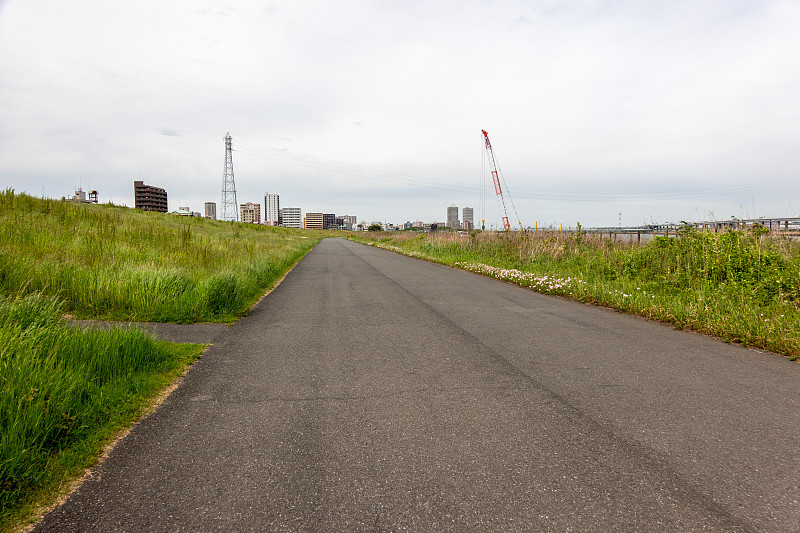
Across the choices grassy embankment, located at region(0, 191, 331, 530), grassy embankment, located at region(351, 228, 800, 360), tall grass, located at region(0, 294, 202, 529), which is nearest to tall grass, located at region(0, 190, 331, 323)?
grassy embankment, located at region(0, 191, 331, 530)

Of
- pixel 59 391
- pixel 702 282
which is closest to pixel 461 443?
pixel 59 391

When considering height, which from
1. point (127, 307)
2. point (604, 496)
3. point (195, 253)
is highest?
point (195, 253)

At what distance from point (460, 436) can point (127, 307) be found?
7.01m

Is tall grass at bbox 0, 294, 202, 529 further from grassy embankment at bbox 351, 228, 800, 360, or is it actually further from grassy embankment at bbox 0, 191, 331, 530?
grassy embankment at bbox 351, 228, 800, 360

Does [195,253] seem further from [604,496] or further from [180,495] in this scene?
[604,496]

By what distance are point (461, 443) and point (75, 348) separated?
13.4ft

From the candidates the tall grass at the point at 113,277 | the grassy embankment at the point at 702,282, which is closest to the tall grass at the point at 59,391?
the tall grass at the point at 113,277

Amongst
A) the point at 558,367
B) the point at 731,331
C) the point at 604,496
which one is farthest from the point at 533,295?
the point at 604,496

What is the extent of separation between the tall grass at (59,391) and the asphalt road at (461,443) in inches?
10.1

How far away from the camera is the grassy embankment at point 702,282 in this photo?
6.58m

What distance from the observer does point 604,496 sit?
2.55 metres

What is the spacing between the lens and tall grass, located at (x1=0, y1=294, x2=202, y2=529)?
2648mm

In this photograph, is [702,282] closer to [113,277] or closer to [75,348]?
[75,348]

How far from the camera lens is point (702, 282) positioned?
9297 mm
